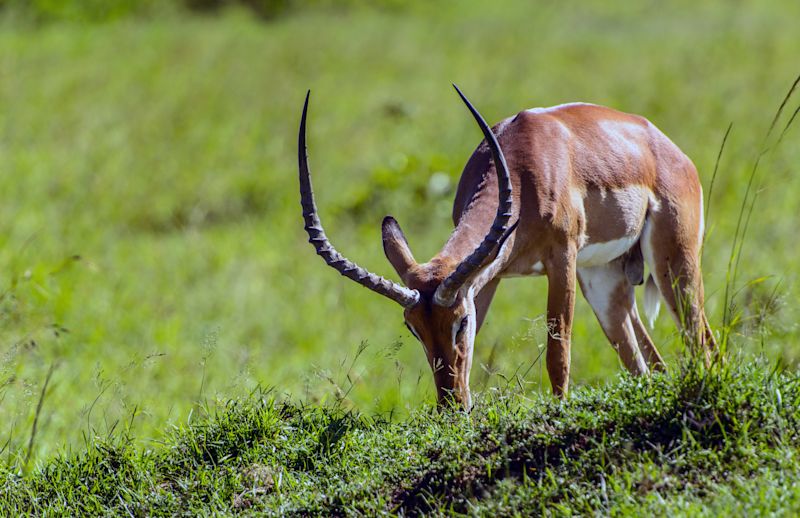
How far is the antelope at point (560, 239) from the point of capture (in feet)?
14.4

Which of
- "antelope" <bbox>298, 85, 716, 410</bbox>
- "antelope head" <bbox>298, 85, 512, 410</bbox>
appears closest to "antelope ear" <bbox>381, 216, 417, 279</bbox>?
"antelope" <bbox>298, 85, 716, 410</bbox>

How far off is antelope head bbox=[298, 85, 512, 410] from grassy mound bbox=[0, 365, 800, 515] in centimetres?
19

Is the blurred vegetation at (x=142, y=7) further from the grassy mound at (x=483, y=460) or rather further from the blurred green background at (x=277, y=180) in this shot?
the grassy mound at (x=483, y=460)

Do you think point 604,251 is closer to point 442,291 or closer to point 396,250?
point 396,250

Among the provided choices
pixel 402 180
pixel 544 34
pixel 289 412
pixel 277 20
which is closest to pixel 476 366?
pixel 289 412

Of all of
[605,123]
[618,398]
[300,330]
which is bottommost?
[300,330]

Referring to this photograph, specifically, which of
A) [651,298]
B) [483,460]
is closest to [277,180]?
[651,298]

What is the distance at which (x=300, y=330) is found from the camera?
28.5 feet

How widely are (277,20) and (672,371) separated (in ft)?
57.6

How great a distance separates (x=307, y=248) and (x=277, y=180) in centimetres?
163

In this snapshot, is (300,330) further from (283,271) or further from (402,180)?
(402,180)

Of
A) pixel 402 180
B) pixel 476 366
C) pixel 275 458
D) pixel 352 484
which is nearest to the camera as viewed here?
pixel 352 484

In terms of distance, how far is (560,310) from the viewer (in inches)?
194

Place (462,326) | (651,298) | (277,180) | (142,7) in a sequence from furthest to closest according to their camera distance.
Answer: (142,7) → (277,180) → (651,298) → (462,326)
